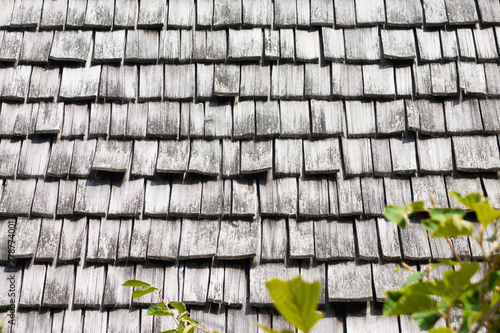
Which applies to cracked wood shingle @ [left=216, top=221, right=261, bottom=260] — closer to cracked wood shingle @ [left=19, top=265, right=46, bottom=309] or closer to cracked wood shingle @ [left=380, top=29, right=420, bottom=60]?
cracked wood shingle @ [left=19, top=265, right=46, bottom=309]

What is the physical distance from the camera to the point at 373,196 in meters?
1.99

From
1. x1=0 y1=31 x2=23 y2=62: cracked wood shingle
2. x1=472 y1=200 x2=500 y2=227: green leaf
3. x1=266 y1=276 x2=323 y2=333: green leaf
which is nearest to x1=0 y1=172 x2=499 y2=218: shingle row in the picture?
x1=0 y1=31 x2=23 y2=62: cracked wood shingle

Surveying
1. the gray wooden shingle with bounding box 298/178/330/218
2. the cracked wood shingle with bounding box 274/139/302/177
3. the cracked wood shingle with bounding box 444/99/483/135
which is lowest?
the gray wooden shingle with bounding box 298/178/330/218

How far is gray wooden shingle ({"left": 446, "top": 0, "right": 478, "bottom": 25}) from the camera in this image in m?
2.22

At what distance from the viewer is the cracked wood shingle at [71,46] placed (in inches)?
89.4

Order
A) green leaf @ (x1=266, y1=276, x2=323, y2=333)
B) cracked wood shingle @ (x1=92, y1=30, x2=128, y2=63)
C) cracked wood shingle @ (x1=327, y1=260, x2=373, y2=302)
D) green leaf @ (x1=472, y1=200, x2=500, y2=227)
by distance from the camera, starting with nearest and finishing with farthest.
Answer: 1. green leaf @ (x1=266, y1=276, x2=323, y2=333)
2. green leaf @ (x1=472, y1=200, x2=500, y2=227)
3. cracked wood shingle @ (x1=327, y1=260, x2=373, y2=302)
4. cracked wood shingle @ (x1=92, y1=30, x2=128, y2=63)

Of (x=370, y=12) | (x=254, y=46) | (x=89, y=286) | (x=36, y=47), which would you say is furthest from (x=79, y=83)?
(x=370, y=12)

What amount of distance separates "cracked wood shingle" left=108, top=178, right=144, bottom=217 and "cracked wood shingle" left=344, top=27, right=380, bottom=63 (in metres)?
1.23

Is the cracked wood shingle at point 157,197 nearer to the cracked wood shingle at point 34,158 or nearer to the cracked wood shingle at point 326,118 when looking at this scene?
the cracked wood shingle at point 34,158

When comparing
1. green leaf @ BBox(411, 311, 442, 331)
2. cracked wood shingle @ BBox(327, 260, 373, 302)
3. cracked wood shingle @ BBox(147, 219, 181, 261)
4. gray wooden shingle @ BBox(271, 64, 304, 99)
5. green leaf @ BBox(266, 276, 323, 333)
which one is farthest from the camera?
gray wooden shingle @ BBox(271, 64, 304, 99)

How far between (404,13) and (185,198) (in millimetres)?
1468

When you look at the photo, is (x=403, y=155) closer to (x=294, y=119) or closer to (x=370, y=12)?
(x=294, y=119)

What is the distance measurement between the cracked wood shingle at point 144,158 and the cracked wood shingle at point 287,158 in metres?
0.59

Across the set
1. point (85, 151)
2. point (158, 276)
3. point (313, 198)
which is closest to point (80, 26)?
point (85, 151)
